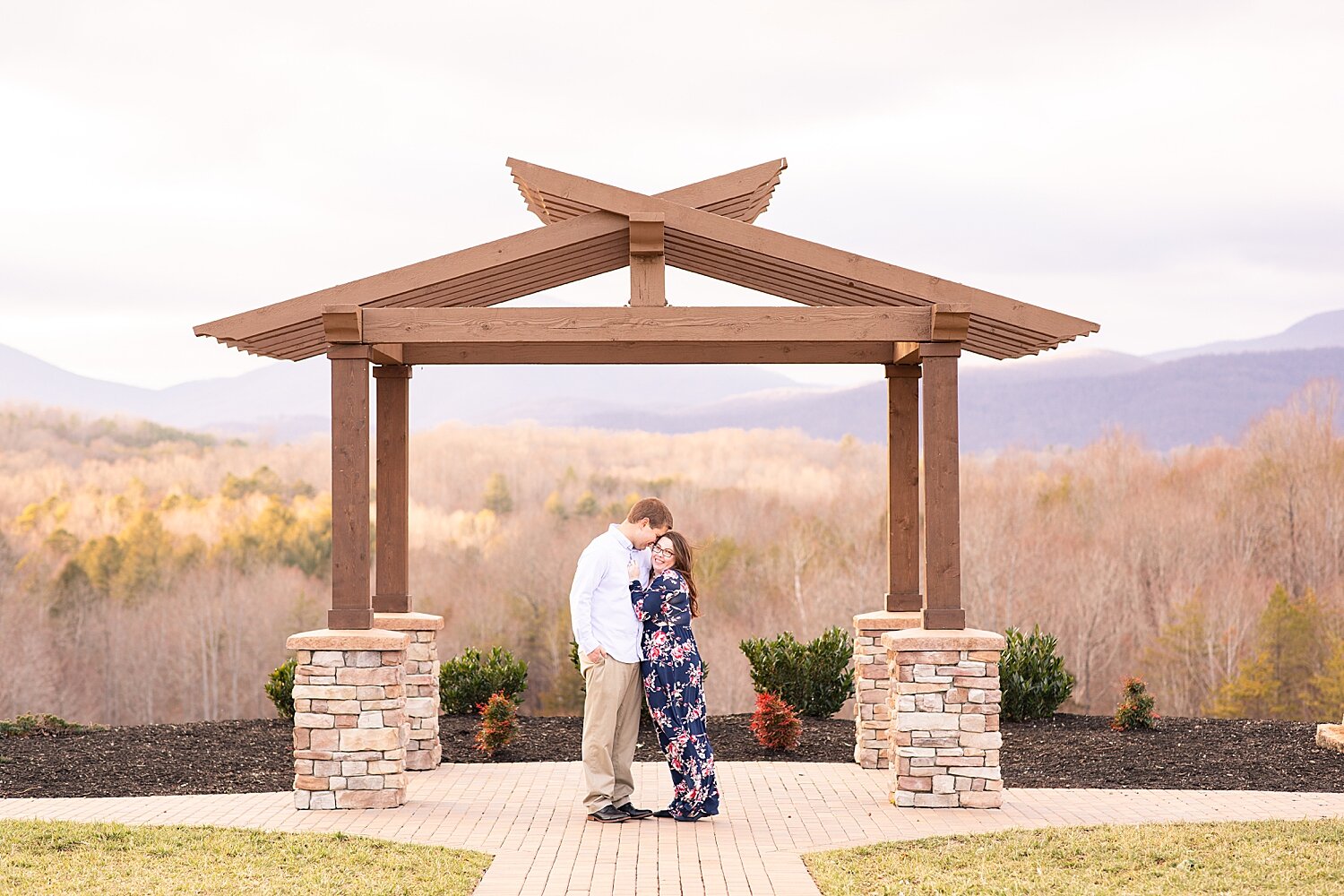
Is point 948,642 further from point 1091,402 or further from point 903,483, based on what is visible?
point 1091,402

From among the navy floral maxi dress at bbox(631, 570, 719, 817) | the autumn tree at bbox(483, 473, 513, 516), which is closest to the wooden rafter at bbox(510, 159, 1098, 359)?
the navy floral maxi dress at bbox(631, 570, 719, 817)

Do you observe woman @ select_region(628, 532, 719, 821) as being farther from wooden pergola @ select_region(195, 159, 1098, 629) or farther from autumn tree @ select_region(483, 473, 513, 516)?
autumn tree @ select_region(483, 473, 513, 516)

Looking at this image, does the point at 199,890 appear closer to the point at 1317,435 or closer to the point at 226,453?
the point at 1317,435

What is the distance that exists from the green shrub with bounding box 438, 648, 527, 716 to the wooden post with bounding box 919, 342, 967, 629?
5226mm

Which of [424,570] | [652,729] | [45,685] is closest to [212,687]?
[45,685]

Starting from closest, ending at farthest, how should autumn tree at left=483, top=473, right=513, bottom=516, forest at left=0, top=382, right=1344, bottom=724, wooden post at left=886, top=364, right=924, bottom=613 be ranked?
wooden post at left=886, top=364, right=924, bottom=613 → forest at left=0, top=382, right=1344, bottom=724 → autumn tree at left=483, top=473, right=513, bottom=516

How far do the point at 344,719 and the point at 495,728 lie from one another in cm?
246

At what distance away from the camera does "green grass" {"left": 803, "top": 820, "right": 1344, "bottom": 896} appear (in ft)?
18.6

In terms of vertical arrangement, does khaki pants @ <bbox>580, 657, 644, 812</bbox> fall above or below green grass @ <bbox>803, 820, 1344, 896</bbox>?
above

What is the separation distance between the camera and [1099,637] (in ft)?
102

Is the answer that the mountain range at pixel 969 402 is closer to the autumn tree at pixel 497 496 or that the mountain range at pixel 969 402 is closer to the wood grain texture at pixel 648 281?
the autumn tree at pixel 497 496

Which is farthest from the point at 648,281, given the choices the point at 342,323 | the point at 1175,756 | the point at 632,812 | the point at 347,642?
the point at 1175,756

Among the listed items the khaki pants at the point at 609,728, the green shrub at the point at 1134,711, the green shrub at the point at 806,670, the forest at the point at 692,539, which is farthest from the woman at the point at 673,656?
Answer: the forest at the point at 692,539

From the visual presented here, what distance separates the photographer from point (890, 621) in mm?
9258
